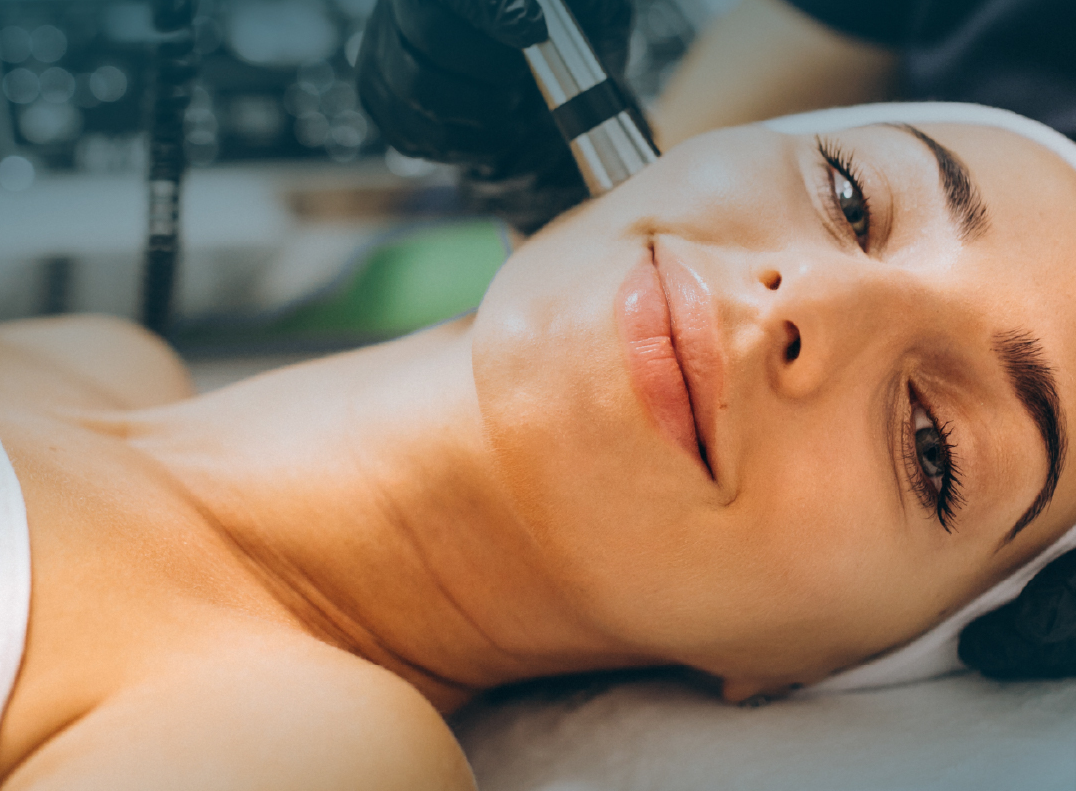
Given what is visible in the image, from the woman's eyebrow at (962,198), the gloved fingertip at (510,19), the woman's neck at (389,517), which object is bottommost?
the woman's neck at (389,517)

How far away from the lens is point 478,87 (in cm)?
85

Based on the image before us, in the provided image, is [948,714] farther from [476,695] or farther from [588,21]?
[588,21]

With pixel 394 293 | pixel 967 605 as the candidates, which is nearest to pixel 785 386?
pixel 967 605

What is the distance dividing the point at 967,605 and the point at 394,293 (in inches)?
46.9

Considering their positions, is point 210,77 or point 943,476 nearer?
point 943,476

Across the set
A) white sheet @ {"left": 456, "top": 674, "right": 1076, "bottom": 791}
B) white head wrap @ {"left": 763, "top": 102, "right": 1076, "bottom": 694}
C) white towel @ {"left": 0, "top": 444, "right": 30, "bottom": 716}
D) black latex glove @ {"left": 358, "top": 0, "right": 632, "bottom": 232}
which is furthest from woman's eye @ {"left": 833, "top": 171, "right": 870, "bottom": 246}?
white towel @ {"left": 0, "top": 444, "right": 30, "bottom": 716}

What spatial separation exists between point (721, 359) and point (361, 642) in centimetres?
43

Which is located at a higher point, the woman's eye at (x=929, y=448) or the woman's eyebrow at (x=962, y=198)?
the woman's eyebrow at (x=962, y=198)

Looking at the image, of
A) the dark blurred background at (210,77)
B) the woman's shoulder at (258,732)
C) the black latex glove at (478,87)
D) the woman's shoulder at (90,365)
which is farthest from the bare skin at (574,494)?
the dark blurred background at (210,77)

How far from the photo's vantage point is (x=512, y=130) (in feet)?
3.00

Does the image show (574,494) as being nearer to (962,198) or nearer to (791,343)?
(791,343)

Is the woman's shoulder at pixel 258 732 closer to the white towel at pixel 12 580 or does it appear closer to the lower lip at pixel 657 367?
the white towel at pixel 12 580

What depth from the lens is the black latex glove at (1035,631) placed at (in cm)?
69

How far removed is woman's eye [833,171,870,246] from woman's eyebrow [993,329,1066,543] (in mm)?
140
